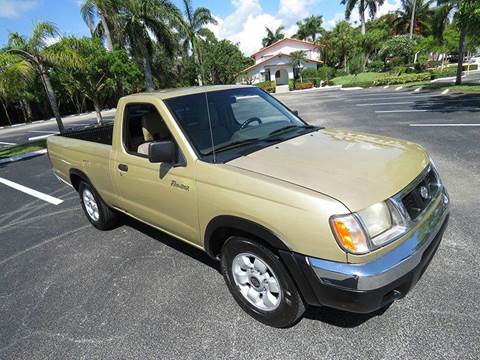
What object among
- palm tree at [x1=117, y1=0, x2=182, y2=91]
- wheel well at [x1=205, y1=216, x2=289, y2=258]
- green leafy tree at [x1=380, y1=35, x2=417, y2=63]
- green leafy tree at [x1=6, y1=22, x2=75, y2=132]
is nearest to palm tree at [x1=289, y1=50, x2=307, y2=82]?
green leafy tree at [x1=380, y1=35, x2=417, y2=63]

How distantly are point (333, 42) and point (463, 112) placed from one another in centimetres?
4428

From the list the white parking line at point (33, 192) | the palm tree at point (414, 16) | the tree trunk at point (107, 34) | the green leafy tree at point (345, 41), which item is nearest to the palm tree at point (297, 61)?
the green leafy tree at point (345, 41)

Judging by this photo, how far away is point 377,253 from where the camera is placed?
Result: 2.08m

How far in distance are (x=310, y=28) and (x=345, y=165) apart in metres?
70.4

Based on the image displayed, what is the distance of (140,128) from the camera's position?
3.72m

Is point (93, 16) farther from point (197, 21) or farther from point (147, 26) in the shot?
point (197, 21)

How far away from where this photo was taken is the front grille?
2340mm

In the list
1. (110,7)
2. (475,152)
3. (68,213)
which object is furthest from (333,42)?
(68,213)

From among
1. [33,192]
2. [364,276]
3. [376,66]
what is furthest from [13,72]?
[376,66]

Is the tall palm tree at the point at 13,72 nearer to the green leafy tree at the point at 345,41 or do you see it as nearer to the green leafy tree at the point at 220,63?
the green leafy tree at the point at 220,63

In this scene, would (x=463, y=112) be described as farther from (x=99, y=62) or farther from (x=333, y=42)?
(x=333, y=42)

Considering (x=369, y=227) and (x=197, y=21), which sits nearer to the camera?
(x=369, y=227)

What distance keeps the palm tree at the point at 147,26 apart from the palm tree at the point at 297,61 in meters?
25.8

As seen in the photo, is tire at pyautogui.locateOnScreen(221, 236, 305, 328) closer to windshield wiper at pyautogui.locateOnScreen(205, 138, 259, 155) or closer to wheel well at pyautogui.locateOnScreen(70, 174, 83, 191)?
windshield wiper at pyautogui.locateOnScreen(205, 138, 259, 155)
